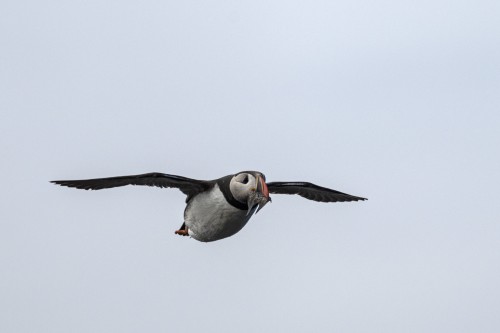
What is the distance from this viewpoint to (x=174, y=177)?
98.9 feet

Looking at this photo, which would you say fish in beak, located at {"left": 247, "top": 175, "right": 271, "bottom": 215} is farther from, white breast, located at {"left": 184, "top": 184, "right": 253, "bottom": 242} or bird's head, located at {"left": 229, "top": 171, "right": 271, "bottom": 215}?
white breast, located at {"left": 184, "top": 184, "right": 253, "bottom": 242}

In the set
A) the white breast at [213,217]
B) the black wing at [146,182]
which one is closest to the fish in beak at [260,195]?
the white breast at [213,217]

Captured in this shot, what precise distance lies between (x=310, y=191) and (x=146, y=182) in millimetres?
6482

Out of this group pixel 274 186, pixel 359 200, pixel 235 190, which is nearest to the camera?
pixel 235 190

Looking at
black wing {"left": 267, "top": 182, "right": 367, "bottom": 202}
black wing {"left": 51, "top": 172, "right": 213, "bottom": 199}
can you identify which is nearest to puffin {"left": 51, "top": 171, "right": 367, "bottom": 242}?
black wing {"left": 51, "top": 172, "right": 213, "bottom": 199}

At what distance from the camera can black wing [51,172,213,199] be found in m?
30.0

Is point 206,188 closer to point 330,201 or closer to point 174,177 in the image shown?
point 174,177

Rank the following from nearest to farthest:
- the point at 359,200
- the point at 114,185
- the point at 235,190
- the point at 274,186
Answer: the point at 235,190 < the point at 114,185 < the point at 274,186 < the point at 359,200

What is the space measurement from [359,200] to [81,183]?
10416 mm

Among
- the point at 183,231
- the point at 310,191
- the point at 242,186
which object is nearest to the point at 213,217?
the point at 242,186

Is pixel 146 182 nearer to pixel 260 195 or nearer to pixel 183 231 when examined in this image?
pixel 183 231

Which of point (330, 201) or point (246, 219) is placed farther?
point (330, 201)

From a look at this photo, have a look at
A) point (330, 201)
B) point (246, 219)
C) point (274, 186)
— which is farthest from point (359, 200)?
point (246, 219)

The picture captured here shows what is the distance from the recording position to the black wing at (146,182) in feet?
98.3
